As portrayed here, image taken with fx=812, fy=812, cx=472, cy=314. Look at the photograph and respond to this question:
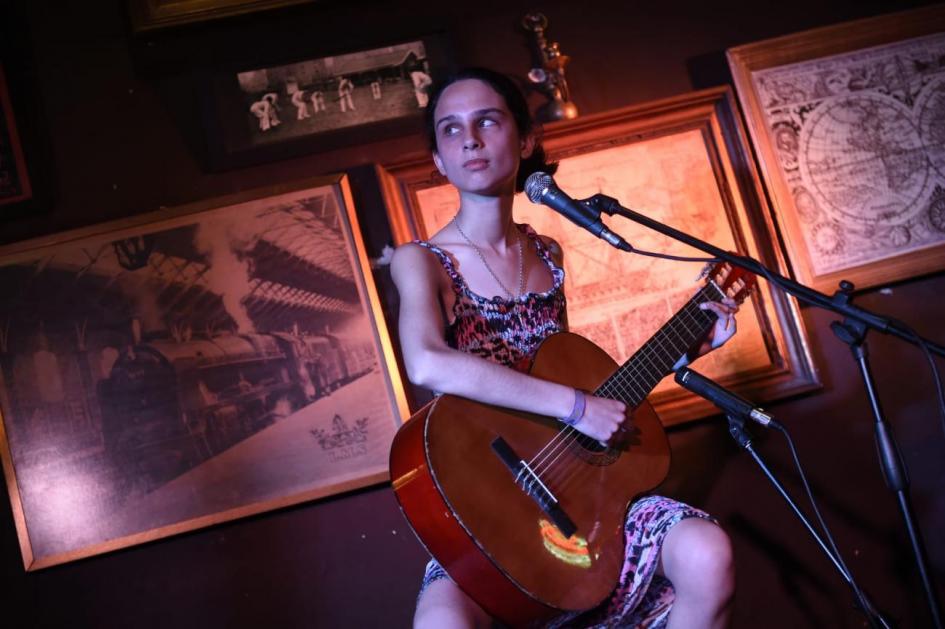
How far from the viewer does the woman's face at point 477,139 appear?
7.32ft

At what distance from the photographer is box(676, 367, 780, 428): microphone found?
1872 millimetres

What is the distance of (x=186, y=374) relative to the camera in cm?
272

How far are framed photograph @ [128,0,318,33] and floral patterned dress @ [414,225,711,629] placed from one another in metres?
1.31

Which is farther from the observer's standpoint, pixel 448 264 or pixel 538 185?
pixel 448 264

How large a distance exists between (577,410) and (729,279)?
2.20 feet

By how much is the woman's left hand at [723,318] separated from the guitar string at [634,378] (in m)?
0.02

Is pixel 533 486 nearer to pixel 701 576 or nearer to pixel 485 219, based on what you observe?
pixel 701 576

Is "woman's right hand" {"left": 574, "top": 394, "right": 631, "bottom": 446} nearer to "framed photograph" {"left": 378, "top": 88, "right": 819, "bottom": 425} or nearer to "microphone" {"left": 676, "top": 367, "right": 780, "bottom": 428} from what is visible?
"microphone" {"left": 676, "top": 367, "right": 780, "bottom": 428}

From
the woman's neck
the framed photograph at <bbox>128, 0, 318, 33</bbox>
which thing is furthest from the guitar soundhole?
the framed photograph at <bbox>128, 0, 318, 33</bbox>

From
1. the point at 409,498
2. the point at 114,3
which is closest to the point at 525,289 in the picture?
the point at 409,498

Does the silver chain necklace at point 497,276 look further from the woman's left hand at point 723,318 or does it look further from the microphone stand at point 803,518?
the microphone stand at point 803,518

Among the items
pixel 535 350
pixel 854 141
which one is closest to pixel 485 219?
pixel 535 350

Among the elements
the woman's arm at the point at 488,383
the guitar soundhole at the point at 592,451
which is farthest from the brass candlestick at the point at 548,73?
the guitar soundhole at the point at 592,451

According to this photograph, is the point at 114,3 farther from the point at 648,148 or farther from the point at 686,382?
the point at 686,382
